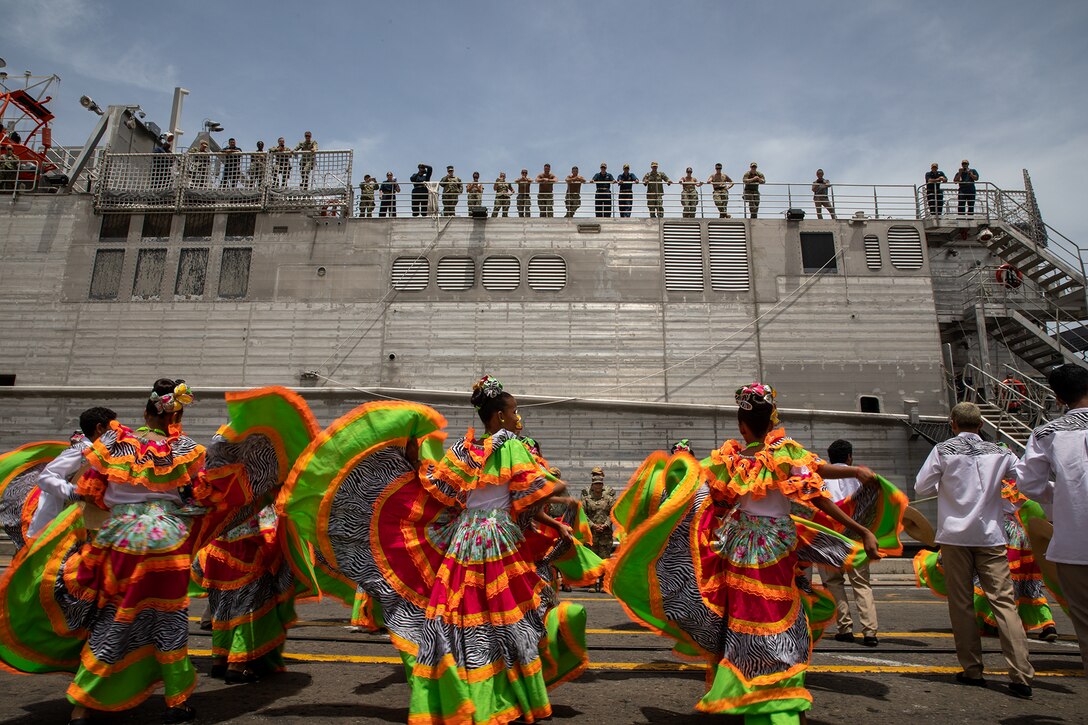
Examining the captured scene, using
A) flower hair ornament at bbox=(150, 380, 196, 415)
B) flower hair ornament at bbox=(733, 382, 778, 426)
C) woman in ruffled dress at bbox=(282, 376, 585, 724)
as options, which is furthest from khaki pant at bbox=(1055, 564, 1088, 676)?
flower hair ornament at bbox=(150, 380, 196, 415)

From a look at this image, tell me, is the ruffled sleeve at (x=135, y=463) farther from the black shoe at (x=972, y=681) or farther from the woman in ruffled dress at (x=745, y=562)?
the black shoe at (x=972, y=681)

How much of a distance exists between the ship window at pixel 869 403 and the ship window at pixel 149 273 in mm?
16099

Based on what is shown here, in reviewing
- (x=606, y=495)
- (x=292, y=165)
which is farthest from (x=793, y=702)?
(x=292, y=165)

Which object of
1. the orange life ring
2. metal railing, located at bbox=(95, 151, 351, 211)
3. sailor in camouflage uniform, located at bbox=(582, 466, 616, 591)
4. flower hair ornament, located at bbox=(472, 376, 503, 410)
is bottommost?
sailor in camouflage uniform, located at bbox=(582, 466, 616, 591)

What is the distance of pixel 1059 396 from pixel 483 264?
540 inches

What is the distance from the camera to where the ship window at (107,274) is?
17141mm

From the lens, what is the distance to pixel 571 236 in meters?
17.1

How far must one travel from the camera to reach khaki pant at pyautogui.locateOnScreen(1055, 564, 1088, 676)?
147 inches

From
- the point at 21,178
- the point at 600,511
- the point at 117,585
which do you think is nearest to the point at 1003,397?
the point at 600,511

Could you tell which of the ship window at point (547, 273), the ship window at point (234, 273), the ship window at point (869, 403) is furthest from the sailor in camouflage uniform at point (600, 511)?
the ship window at point (234, 273)

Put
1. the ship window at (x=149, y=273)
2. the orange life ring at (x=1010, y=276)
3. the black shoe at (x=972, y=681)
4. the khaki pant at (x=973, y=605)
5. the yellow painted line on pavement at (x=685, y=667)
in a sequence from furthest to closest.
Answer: the orange life ring at (x=1010, y=276) → the ship window at (x=149, y=273) → the yellow painted line on pavement at (x=685, y=667) → the black shoe at (x=972, y=681) → the khaki pant at (x=973, y=605)

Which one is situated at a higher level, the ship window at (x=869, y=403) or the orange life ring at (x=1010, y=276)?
the orange life ring at (x=1010, y=276)

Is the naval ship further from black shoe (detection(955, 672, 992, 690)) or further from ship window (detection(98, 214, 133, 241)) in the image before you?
black shoe (detection(955, 672, 992, 690))

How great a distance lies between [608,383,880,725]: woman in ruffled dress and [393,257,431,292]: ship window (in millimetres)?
13362
